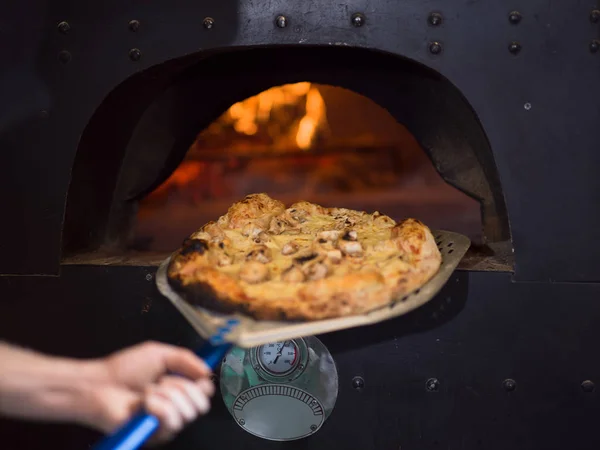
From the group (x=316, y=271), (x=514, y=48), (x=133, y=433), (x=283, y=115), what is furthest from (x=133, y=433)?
(x=283, y=115)

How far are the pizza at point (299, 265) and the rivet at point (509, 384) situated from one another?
0.30m

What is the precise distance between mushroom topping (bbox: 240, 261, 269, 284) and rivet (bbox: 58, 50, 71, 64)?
1.82ft

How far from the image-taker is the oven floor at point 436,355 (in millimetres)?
1139

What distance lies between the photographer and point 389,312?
0.89 meters

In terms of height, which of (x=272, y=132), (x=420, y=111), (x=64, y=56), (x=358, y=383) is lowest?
(x=358, y=383)

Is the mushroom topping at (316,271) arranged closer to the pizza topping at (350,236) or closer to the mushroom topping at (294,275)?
the mushroom topping at (294,275)

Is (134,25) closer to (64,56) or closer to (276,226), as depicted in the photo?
(64,56)

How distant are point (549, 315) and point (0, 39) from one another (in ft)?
3.63

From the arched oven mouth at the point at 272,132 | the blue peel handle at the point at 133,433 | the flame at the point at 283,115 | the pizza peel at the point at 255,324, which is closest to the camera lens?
the blue peel handle at the point at 133,433

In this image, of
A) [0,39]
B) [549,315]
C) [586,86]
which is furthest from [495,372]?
[0,39]

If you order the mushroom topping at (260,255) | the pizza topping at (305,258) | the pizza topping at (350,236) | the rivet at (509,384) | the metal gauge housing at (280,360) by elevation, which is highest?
the pizza topping at (350,236)

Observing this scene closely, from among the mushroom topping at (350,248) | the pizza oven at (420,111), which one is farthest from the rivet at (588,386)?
the mushroom topping at (350,248)

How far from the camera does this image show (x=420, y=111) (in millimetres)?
1438

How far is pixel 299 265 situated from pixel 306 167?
47.3 inches
